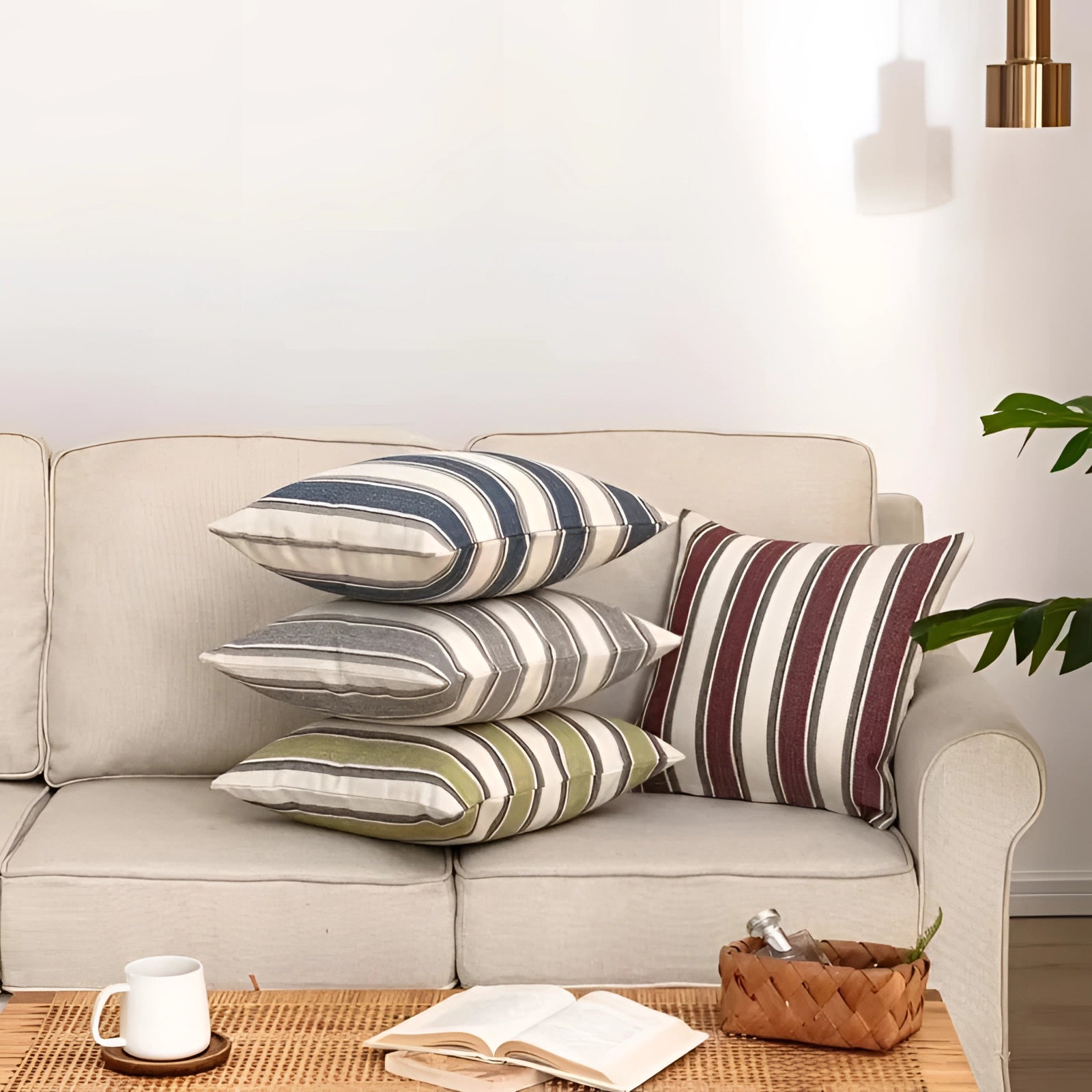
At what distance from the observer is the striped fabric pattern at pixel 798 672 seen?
193 cm

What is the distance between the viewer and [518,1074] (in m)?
1.19

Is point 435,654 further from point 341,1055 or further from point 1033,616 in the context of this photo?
point 1033,616

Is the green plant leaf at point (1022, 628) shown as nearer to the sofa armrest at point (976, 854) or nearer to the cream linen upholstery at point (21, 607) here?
the sofa armrest at point (976, 854)

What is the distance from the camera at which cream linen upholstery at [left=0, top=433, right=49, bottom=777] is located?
2.13 metres

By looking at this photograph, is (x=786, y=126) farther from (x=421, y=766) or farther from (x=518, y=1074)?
(x=518, y=1074)

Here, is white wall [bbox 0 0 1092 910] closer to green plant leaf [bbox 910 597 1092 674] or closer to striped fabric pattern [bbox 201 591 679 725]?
striped fabric pattern [bbox 201 591 679 725]

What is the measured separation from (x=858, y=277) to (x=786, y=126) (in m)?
0.32

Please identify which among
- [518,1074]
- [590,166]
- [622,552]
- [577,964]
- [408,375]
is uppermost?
[590,166]

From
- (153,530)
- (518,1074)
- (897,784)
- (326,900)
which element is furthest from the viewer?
(153,530)

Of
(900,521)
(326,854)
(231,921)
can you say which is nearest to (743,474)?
(900,521)

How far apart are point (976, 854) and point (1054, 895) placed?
1.31 meters

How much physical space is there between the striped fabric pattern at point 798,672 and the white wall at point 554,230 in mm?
849

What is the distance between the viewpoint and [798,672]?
198 centimetres

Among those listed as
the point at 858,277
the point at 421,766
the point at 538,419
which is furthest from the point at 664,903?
the point at 858,277
